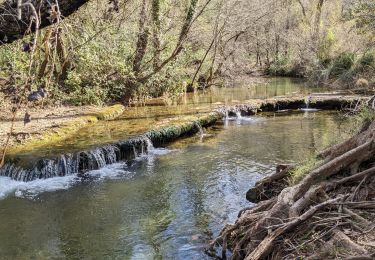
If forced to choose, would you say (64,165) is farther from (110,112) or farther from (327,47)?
(327,47)

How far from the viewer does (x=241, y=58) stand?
2909cm

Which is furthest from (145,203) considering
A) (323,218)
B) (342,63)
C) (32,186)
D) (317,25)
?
(317,25)

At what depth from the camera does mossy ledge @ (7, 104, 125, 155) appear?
1133cm

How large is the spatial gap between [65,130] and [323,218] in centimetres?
957

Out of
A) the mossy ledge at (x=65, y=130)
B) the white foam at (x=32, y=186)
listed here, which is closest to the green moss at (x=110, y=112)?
the mossy ledge at (x=65, y=130)

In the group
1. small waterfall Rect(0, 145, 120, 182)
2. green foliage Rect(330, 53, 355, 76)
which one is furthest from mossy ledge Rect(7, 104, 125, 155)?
green foliage Rect(330, 53, 355, 76)

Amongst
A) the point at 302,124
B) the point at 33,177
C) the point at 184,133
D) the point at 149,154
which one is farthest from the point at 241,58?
the point at 33,177

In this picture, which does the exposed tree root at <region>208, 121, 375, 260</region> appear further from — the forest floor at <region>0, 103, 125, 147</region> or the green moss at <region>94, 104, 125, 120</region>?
the green moss at <region>94, 104, 125, 120</region>

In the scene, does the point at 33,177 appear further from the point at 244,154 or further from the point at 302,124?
the point at 302,124

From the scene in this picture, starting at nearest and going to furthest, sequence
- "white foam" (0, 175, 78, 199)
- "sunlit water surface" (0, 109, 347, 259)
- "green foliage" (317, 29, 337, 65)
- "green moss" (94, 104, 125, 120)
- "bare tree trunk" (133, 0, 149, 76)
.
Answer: "sunlit water surface" (0, 109, 347, 259) → "white foam" (0, 175, 78, 199) → "green moss" (94, 104, 125, 120) → "bare tree trunk" (133, 0, 149, 76) → "green foliage" (317, 29, 337, 65)

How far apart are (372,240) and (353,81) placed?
62.2 ft

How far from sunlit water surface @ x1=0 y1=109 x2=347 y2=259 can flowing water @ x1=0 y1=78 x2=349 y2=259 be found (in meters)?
0.02

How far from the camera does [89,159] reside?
35.6ft

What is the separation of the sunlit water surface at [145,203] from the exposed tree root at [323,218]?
111 cm
